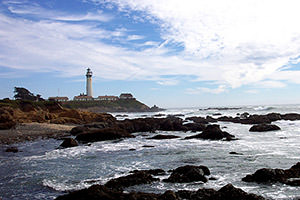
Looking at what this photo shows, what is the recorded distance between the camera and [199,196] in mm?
7301

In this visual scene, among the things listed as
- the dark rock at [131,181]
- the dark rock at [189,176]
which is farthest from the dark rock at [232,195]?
the dark rock at [131,181]

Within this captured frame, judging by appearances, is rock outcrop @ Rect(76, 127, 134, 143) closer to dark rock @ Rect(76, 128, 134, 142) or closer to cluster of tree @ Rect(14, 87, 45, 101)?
dark rock @ Rect(76, 128, 134, 142)

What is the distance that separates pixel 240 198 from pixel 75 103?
106808 mm

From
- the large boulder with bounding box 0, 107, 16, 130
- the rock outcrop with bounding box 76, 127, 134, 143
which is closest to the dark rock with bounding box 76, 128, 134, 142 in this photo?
the rock outcrop with bounding box 76, 127, 134, 143

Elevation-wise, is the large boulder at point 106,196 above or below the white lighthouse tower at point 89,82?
below

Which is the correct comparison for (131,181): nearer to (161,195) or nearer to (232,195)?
(161,195)

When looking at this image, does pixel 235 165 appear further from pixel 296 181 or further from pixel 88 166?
pixel 88 166

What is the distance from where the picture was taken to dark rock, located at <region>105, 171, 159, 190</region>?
8727 millimetres

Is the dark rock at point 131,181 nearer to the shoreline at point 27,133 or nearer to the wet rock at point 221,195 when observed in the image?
the wet rock at point 221,195

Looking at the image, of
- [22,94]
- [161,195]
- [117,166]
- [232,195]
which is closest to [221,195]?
[232,195]

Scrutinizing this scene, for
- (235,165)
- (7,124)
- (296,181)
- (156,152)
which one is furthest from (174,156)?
(7,124)

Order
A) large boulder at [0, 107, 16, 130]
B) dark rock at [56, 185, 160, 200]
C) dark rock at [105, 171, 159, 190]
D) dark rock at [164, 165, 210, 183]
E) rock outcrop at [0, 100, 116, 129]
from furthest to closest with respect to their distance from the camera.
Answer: rock outcrop at [0, 100, 116, 129]
large boulder at [0, 107, 16, 130]
dark rock at [164, 165, 210, 183]
dark rock at [105, 171, 159, 190]
dark rock at [56, 185, 160, 200]

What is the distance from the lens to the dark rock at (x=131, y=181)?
873 cm

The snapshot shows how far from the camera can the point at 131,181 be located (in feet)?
29.6
